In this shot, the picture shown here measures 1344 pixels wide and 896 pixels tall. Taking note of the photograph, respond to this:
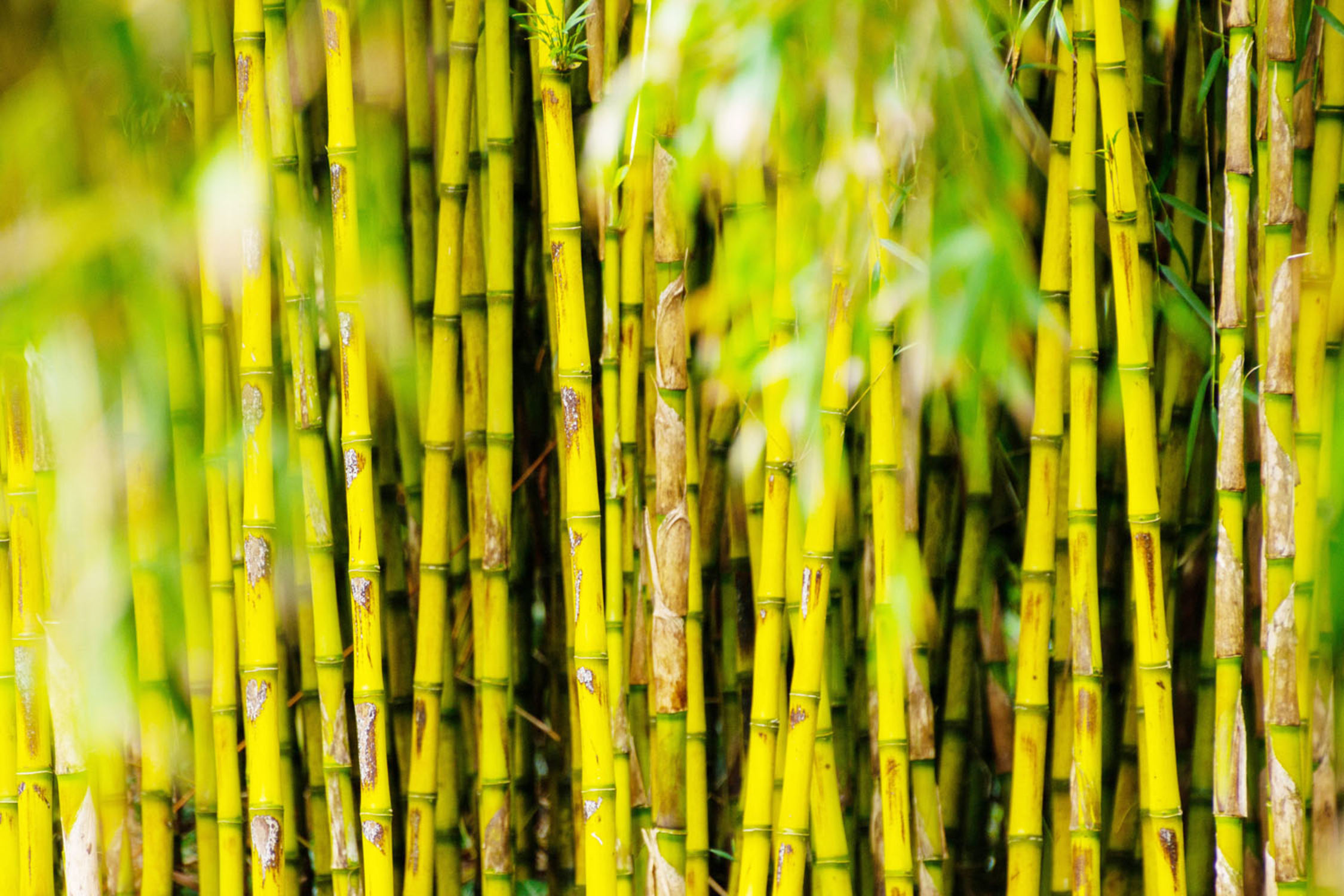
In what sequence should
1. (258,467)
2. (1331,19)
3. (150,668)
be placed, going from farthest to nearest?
(150,668)
(258,467)
(1331,19)

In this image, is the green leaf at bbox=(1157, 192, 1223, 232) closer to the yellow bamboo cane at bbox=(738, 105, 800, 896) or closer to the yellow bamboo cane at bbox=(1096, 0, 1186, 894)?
the yellow bamboo cane at bbox=(1096, 0, 1186, 894)

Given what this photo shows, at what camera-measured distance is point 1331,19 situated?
2.81ft

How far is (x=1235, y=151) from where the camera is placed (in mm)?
865

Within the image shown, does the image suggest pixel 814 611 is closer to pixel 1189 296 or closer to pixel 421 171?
pixel 1189 296

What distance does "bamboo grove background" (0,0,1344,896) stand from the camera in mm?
916

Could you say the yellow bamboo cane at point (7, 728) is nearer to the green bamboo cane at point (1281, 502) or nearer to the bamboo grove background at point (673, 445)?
the bamboo grove background at point (673, 445)

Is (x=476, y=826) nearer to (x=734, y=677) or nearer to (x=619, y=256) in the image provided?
(x=734, y=677)

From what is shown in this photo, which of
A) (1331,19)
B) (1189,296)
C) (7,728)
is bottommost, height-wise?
(7,728)

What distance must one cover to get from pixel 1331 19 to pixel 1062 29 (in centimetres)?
20

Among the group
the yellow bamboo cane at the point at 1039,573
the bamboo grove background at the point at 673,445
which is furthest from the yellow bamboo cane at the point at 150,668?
the yellow bamboo cane at the point at 1039,573

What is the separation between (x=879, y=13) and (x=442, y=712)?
30.9 inches

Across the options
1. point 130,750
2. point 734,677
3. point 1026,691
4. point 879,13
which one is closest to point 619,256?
point 879,13

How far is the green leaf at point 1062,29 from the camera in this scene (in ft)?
3.07

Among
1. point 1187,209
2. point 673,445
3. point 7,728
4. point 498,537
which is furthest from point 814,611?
point 7,728
